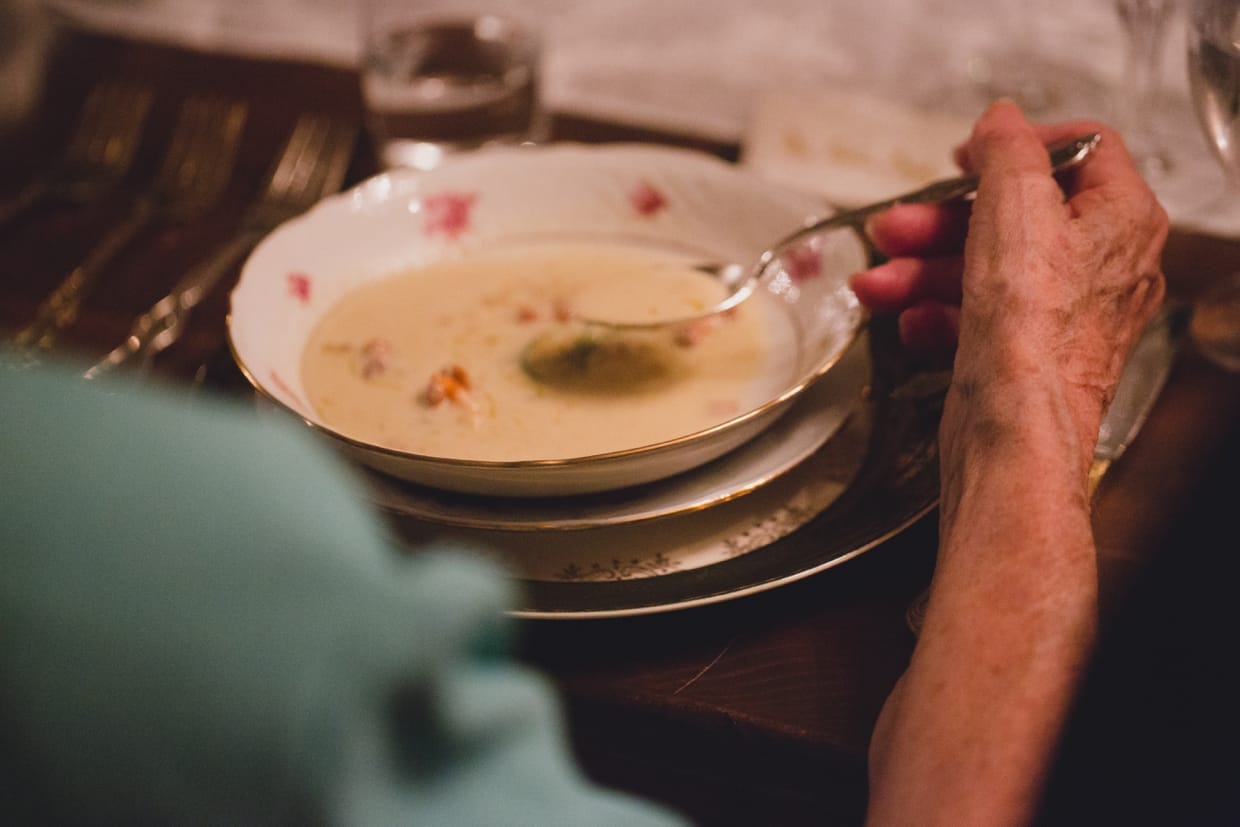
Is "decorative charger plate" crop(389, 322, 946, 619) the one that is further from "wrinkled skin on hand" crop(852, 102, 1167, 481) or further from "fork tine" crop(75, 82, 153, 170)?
"fork tine" crop(75, 82, 153, 170)

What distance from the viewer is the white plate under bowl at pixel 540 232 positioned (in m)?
0.74

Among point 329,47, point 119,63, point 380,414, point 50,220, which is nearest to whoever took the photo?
point 380,414

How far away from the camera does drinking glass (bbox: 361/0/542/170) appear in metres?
1.13

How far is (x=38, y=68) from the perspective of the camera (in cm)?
135

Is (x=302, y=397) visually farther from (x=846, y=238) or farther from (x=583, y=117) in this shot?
(x=583, y=117)

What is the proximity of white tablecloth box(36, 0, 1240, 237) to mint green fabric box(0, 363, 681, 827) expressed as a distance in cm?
84

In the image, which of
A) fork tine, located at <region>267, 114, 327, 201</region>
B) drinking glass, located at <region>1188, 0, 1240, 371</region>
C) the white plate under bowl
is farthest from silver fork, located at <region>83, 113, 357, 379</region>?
drinking glass, located at <region>1188, 0, 1240, 371</region>

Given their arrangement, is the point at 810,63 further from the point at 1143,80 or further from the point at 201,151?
the point at 201,151

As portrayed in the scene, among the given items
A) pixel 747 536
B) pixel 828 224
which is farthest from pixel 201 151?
pixel 747 536

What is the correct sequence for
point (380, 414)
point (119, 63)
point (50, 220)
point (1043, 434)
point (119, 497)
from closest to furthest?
point (119, 497)
point (1043, 434)
point (380, 414)
point (50, 220)
point (119, 63)

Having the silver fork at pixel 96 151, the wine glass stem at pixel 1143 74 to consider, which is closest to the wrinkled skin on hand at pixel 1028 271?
the wine glass stem at pixel 1143 74

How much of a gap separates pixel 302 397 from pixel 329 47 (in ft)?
2.99

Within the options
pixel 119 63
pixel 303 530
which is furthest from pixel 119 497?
pixel 119 63

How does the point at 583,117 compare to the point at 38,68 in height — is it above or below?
above
